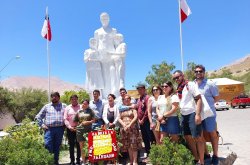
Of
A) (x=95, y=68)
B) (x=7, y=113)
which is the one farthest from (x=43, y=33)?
(x=7, y=113)

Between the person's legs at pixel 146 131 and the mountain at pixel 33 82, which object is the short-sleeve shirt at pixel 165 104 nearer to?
the person's legs at pixel 146 131

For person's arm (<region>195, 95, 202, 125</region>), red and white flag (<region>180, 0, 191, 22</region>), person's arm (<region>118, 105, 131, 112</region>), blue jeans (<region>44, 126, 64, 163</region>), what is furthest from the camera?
red and white flag (<region>180, 0, 191, 22</region>)

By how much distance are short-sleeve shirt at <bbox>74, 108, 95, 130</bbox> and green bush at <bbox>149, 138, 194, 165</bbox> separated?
163 centimetres

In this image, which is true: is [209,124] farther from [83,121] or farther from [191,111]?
[83,121]

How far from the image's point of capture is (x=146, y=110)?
691cm

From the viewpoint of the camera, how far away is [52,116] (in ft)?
22.4

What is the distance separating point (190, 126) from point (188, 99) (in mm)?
483

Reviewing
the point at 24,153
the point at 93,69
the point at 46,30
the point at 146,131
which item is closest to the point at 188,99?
the point at 146,131

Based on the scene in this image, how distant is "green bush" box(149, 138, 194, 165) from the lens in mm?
5535

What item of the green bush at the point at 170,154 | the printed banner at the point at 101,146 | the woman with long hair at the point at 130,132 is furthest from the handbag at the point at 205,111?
the printed banner at the point at 101,146

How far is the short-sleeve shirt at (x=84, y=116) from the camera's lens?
6676 mm

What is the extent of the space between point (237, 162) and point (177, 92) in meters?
3.05

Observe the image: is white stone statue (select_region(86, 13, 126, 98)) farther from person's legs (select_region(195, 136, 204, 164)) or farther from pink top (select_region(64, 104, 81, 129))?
person's legs (select_region(195, 136, 204, 164))

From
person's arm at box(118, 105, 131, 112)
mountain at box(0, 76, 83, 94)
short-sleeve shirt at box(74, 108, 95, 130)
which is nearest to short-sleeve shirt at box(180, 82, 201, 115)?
person's arm at box(118, 105, 131, 112)
